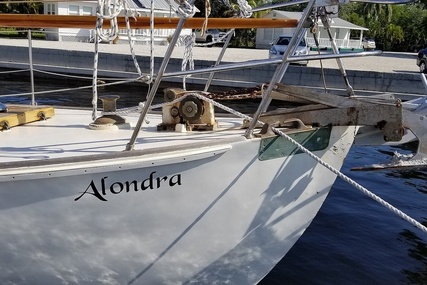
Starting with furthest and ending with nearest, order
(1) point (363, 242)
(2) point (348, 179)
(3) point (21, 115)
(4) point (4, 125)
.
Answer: (1) point (363, 242) → (3) point (21, 115) → (4) point (4, 125) → (2) point (348, 179)

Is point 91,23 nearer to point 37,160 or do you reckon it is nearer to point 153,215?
point 37,160

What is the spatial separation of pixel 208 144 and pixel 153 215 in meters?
0.63

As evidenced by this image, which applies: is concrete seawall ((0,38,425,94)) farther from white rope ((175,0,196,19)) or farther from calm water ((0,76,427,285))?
white rope ((175,0,196,19))

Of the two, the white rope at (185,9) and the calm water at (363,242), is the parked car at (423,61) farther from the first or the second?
the white rope at (185,9)

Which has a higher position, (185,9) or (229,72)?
(185,9)

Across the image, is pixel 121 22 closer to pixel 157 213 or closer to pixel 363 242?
pixel 157 213

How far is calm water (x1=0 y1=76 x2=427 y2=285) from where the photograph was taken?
569 cm

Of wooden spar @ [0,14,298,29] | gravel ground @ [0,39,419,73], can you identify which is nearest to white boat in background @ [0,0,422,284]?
wooden spar @ [0,14,298,29]

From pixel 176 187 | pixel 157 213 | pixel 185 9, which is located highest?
pixel 185 9

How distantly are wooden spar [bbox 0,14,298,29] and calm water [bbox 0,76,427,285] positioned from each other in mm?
2391

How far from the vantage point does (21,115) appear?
4797 millimetres

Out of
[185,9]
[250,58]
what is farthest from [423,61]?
[185,9]

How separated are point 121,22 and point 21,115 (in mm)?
1156

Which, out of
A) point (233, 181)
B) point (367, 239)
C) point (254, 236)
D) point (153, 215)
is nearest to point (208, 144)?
point (233, 181)
